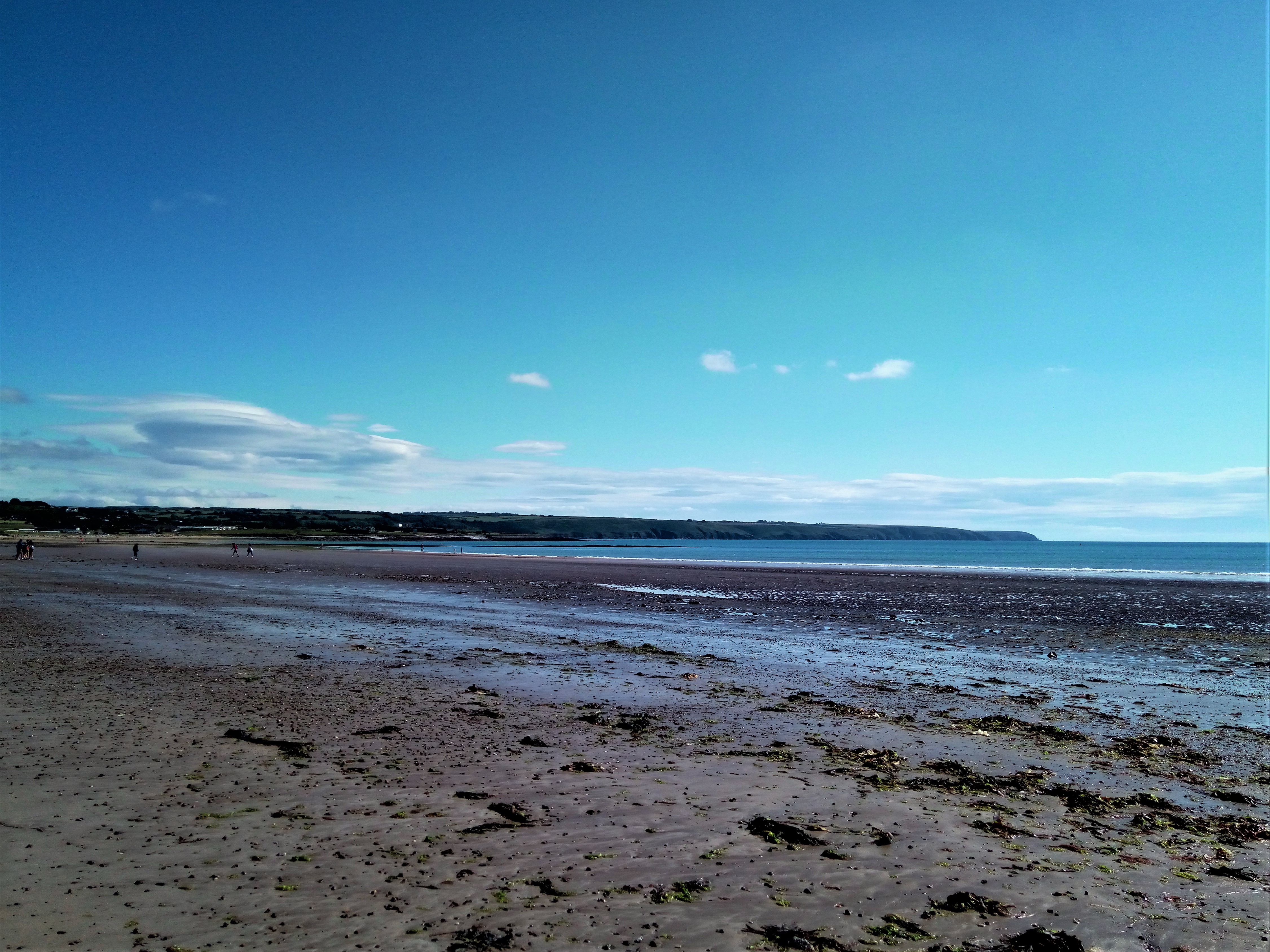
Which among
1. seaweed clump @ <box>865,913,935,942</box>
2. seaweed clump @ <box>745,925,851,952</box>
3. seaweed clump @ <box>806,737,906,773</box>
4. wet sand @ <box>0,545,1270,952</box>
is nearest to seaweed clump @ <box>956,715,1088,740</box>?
wet sand @ <box>0,545,1270,952</box>

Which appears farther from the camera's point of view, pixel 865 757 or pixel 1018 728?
pixel 1018 728

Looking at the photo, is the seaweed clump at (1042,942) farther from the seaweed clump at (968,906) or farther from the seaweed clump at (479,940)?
the seaweed clump at (479,940)

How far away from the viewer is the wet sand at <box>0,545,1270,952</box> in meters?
5.12

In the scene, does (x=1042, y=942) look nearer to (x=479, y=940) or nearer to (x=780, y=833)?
(x=780, y=833)

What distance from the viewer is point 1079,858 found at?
6266 mm

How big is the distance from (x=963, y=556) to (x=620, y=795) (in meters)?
110

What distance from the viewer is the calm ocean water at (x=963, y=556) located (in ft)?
224

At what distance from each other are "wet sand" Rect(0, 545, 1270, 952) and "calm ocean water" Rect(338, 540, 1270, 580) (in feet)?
179

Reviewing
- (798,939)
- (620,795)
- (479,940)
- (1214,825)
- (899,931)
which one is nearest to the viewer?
(479,940)

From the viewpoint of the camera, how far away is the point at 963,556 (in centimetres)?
10769

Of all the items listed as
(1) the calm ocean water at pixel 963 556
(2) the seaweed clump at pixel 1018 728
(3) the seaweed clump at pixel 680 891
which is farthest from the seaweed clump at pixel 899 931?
(1) the calm ocean water at pixel 963 556

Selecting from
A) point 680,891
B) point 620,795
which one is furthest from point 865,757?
point 680,891

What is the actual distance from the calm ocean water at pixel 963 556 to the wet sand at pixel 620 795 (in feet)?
179

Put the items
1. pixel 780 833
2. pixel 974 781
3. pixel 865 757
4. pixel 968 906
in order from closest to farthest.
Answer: pixel 968 906
pixel 780 833
pixel 974 781
pixel 865 757
